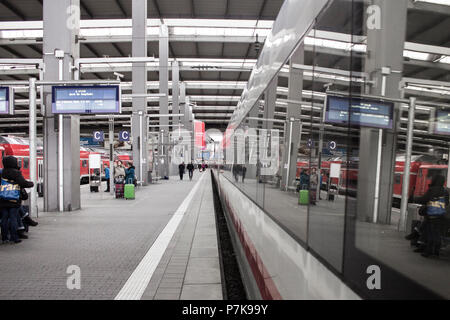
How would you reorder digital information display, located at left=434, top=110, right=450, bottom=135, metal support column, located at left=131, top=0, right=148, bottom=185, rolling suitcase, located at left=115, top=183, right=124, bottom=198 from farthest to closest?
1. metal support column, located at left=131, top=0, right=148, bottom=185
2. rolling suitcase, located at left=115, top=183, right=124, bottom=198
3. digital information display, located at left=434, top=110, right=450, bottom=135

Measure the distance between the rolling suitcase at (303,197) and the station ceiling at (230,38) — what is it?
30.2 inches

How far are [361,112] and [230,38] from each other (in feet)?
76.2

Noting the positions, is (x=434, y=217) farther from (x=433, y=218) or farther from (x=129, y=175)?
(x=129, y=175)

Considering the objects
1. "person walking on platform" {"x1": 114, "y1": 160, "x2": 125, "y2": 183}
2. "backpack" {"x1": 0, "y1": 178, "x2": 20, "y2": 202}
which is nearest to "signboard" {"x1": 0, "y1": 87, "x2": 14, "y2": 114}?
"backpack" {"x1": 0, "y1": 178, "x2": 20, "y2": 202}

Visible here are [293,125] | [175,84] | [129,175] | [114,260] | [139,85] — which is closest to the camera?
[293,125]

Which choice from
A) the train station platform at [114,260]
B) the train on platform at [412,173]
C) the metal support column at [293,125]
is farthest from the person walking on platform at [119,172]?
the train on platform at [412,173]

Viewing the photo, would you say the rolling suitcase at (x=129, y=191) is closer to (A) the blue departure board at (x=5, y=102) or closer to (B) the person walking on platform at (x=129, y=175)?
(B) the person walking on platform at (x=129, y=175)

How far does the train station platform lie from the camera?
4164mm

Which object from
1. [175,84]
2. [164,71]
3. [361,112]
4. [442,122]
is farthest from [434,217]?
[175,84]

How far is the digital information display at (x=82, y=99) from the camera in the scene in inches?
395

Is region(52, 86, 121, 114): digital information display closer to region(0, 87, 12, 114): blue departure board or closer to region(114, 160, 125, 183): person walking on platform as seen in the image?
region(0, 87, 12, 114): blue departure board

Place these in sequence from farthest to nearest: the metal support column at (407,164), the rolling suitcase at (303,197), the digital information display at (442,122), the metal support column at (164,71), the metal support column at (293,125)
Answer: the metal support column at (164,71) < the metal support column at (293,125) < the rolling suitcase at (303,197) < the metal support column at (407,164) < the digital information display at (442,122)

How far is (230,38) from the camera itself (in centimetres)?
2347

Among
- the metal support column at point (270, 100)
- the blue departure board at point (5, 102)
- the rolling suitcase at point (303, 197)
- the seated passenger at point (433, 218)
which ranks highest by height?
the blue departure board at point (5, 102)
